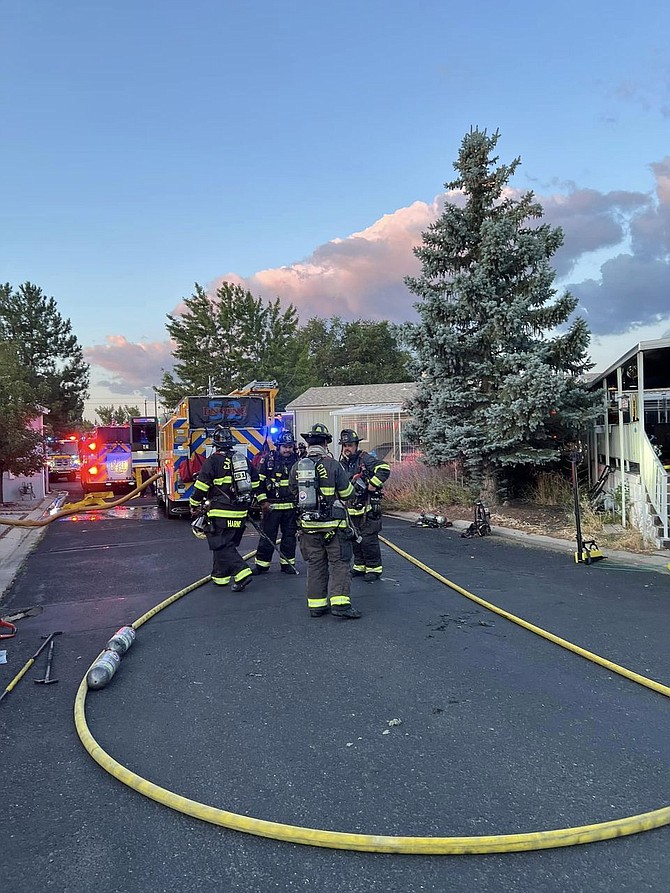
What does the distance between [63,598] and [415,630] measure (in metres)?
4.01

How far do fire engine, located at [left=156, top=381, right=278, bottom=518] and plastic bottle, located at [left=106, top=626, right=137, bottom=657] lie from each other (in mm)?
6850

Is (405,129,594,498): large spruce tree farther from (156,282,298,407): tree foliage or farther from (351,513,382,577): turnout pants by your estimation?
(156,282,298,407): tree foliage

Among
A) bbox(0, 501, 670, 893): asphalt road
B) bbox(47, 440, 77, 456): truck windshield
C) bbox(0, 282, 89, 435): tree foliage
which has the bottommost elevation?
bbox(0, 501, 670, 893): asphalt road

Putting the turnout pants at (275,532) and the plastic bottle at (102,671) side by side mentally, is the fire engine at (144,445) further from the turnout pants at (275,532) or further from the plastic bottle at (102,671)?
the plastic bottle at (102,671)

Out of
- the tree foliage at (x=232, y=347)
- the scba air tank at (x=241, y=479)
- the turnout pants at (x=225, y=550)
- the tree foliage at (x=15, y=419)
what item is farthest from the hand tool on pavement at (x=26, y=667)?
the tree foliage at (x=232, y=347)

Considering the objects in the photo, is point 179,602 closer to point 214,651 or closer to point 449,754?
point 214,651

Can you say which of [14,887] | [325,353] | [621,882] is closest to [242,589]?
[14,887]

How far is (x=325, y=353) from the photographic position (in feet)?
175

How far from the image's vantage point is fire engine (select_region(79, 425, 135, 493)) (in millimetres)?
19359

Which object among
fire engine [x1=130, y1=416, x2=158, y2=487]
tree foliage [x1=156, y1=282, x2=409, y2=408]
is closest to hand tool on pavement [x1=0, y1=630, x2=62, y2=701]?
fire engine [x1=130, y1=416, x2=158, y2=487]

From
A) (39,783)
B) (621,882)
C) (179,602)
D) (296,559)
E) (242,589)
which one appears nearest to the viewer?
(621,882)

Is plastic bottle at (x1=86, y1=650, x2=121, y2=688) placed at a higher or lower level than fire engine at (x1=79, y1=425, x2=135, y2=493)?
lower

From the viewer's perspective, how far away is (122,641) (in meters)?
4.86

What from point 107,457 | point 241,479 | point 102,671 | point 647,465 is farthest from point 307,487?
point 107,457
